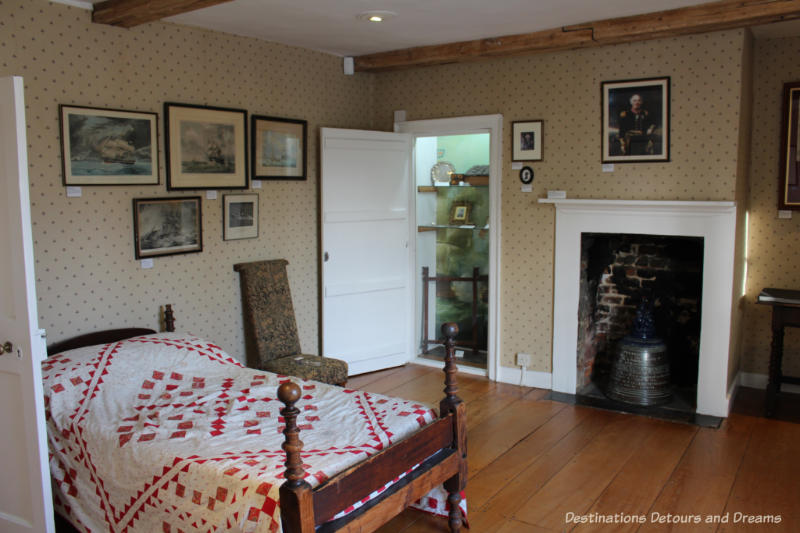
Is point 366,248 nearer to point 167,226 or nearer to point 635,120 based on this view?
point 167,226

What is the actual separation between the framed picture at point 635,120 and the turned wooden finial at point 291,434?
132 inches

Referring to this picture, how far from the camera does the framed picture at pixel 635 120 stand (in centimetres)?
445

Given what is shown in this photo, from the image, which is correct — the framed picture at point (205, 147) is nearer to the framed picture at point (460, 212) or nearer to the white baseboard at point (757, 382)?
the framed picture at point (460, 212)

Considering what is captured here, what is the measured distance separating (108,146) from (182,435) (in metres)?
1.90

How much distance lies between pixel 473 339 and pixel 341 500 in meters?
3.75

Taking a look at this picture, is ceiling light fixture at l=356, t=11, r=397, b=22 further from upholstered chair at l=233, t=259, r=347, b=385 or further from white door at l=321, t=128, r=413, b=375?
upholstered chair at l=233, t=259, r=347, b=385

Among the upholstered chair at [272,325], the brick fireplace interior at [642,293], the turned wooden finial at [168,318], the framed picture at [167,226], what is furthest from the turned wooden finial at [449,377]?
the brick fireplace interior at [642,293]

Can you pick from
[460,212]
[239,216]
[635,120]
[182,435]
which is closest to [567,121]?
[635,120]

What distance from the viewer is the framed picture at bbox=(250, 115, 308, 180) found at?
473 centimetres

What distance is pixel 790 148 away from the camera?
472 centimetres

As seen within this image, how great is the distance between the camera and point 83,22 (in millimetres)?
3674

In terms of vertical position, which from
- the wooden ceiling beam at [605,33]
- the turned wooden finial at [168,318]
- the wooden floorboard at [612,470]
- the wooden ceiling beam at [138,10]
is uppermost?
the wooden ceiling beam at [605,33]

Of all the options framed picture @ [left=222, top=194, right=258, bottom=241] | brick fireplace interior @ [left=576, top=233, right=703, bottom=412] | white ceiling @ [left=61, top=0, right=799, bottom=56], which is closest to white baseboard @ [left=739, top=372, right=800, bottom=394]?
brick fireplace interior @ [left=576, top=233, right=703, bottom=412]

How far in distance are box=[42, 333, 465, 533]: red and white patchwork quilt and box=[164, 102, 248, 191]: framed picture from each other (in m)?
1.14
